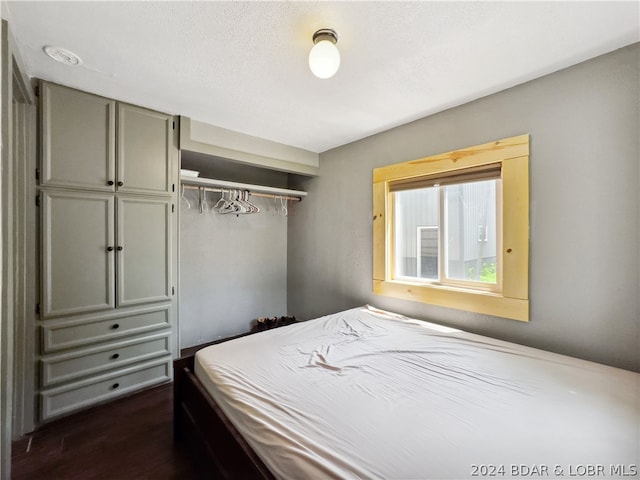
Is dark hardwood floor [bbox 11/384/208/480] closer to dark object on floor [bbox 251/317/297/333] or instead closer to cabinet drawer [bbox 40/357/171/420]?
cabinet drawer [bbox 40/357/171/420]

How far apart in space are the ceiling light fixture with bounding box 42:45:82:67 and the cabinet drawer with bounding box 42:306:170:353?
1.73 m

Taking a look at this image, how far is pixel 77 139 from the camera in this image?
6.37 feet

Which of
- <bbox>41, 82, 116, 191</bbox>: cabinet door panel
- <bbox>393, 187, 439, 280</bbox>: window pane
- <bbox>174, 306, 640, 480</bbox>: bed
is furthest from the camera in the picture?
<bbox>393, 187, 439, 280</bbox>: window pane

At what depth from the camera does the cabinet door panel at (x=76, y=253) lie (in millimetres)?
1854

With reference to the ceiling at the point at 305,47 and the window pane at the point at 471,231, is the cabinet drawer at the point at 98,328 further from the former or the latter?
the window pane at the point at 471,231

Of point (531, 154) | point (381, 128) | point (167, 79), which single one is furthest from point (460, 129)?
point (167, 79)

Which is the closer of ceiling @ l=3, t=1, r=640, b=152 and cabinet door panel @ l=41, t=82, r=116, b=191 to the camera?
ceiling @ l=3, t=1, r=640, b=152

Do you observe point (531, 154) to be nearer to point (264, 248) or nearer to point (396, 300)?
point (396, 300)

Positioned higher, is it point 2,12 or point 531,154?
point 2,12

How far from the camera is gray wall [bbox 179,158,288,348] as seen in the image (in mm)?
3062

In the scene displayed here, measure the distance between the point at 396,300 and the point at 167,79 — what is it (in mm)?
2578

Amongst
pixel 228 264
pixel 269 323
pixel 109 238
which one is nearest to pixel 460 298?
pixel 269 323

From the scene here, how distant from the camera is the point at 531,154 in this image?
5.87ft

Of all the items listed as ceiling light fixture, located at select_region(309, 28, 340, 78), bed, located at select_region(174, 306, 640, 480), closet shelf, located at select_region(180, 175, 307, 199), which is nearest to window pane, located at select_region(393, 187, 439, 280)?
bed, located at select_region(174, 306, 640, 480)
